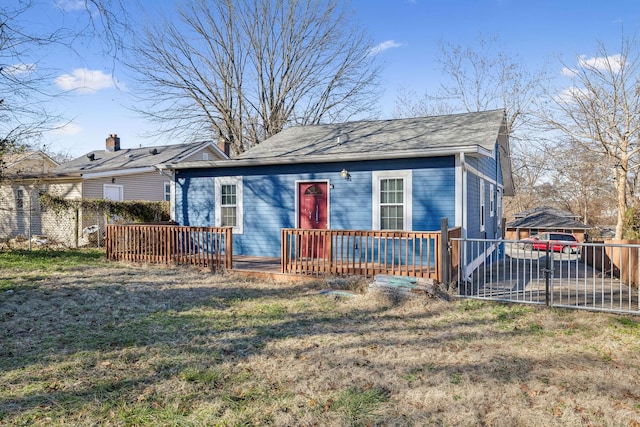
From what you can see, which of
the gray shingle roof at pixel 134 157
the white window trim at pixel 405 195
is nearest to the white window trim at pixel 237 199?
the white window trim at pixel 405 195

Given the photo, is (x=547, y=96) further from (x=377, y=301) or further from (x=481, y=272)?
(x=377, y=301)

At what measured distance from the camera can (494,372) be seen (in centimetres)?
403

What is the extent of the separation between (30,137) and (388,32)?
16.1m

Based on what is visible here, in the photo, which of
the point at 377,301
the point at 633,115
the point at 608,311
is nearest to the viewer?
the point at 608,311

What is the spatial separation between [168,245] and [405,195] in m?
5.85

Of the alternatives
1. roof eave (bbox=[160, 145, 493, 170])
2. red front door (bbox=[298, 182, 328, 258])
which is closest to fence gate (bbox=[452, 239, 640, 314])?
roof eave (bbox=[160, 145, 493, 170])

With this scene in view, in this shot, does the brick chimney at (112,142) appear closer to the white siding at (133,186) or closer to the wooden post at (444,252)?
the white siding at (133,186)

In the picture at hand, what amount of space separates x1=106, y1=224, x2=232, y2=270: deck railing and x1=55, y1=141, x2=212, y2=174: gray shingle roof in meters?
8.54

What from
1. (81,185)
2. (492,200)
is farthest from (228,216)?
(81,185)

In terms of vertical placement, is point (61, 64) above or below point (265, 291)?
above

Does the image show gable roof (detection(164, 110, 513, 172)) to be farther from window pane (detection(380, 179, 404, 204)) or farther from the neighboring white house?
the neighboring white house

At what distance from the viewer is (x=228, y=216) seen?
1154 centimetres

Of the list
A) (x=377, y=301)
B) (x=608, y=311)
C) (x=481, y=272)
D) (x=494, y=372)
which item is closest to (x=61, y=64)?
(x=377, y=301)

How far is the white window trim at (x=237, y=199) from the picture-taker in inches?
443
